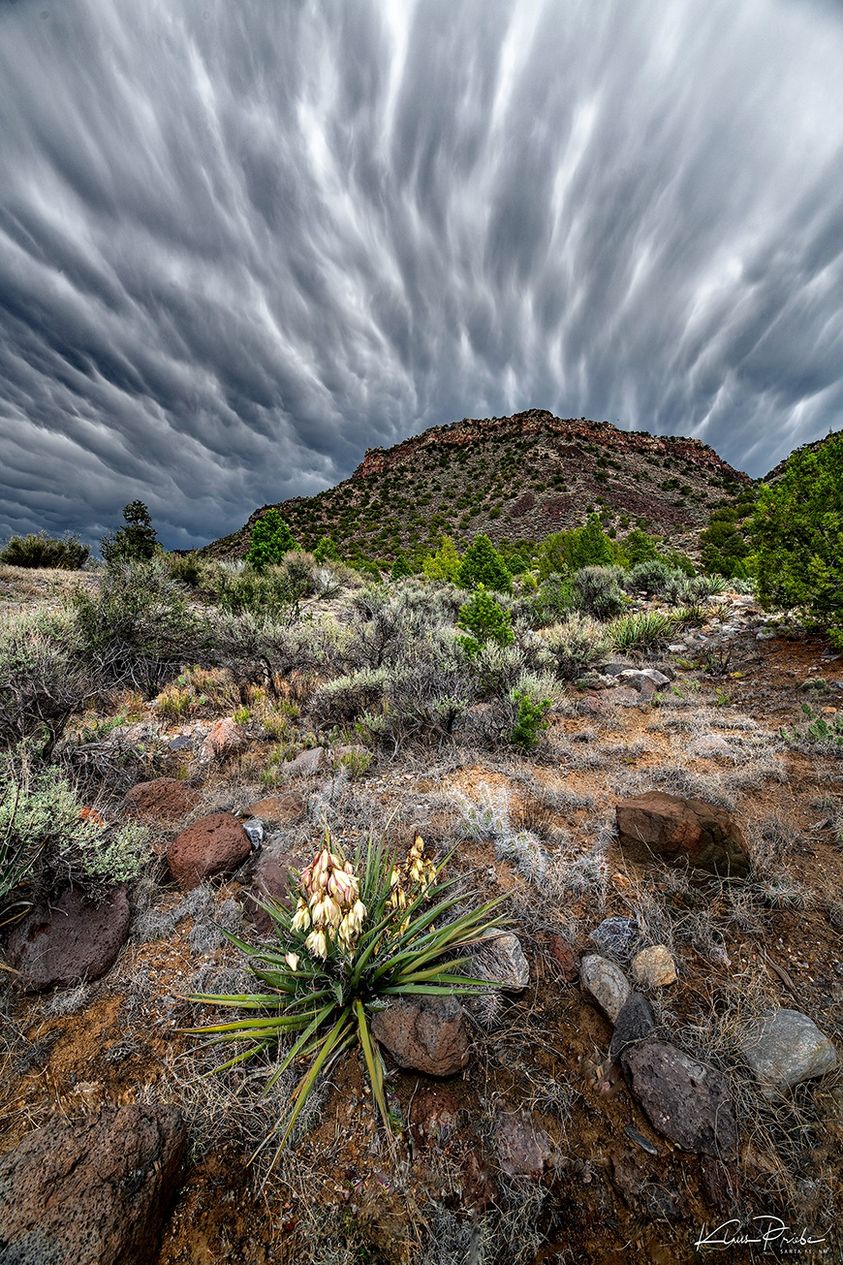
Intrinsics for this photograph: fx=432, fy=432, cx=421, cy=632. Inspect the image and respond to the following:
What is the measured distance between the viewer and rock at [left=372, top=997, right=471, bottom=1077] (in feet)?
5.99

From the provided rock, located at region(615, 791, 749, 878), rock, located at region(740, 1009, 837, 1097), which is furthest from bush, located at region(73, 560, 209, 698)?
rock, located at region(740, 1009, 837, 1097)

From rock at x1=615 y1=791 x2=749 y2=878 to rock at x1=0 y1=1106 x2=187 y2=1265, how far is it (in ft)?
8.97

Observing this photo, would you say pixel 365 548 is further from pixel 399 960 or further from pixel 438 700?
pixel 399 960

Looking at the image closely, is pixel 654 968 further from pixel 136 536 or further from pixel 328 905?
pixel 136 536

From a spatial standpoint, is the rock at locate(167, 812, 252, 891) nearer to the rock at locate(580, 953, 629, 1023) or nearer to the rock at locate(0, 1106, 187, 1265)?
the rock at locate(0, 1106, 187, 1265)

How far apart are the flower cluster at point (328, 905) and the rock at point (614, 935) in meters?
1.44

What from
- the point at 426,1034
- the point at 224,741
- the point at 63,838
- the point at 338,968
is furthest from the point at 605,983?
the point at 224,741

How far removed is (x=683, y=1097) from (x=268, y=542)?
18638 mm

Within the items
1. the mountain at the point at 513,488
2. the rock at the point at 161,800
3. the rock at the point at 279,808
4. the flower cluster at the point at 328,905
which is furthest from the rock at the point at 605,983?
the mountain at the point at 513,488

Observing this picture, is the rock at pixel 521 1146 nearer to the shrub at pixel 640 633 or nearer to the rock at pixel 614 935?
the rock at pixel 614 935

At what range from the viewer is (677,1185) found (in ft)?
5.08

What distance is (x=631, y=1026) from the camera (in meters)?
1.94

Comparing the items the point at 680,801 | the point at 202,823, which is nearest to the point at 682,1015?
the point at 680,801

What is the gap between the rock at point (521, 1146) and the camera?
159 cm
